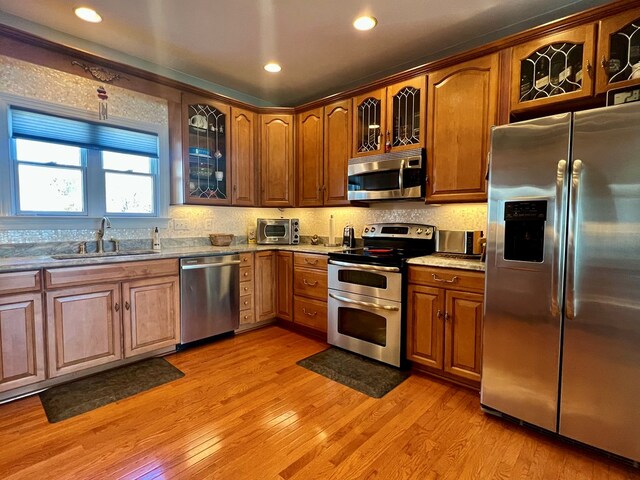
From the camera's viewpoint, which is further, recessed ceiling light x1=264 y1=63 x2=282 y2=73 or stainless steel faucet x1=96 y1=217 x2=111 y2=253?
recessed ceiling light x1=264 y1=63 x2=282 y2=73

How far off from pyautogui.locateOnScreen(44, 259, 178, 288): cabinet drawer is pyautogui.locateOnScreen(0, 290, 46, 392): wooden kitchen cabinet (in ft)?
0.48

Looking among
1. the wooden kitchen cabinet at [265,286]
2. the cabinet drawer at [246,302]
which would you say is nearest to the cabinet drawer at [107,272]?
the cabinet drawer at [246,302]

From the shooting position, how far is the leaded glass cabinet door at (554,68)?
2021 mm

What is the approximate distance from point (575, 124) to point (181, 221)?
3.36 metres

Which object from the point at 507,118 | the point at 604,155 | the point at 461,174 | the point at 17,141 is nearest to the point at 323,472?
the point at 604,155

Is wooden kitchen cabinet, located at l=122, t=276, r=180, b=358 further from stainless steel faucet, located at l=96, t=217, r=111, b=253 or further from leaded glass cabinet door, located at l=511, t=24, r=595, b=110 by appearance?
leaded glass cabinet door, located at l=511, t=24, r=595, b=110

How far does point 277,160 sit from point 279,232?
0.84 metres

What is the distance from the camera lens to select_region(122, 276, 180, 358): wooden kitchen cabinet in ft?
8.68

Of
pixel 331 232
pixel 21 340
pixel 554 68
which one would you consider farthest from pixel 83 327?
pixel 554 68

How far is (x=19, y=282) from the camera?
2.13m

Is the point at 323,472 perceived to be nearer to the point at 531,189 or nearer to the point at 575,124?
the point at 531,189

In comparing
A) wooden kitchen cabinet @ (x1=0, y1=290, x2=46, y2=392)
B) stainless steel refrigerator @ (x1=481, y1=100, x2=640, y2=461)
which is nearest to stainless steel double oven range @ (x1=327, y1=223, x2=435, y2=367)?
stainless steel refrigerator @ (x1=481, y1=100, x2=640, y2=461)

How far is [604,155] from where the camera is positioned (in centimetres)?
162

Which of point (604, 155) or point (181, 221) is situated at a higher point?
point (604, 155)
